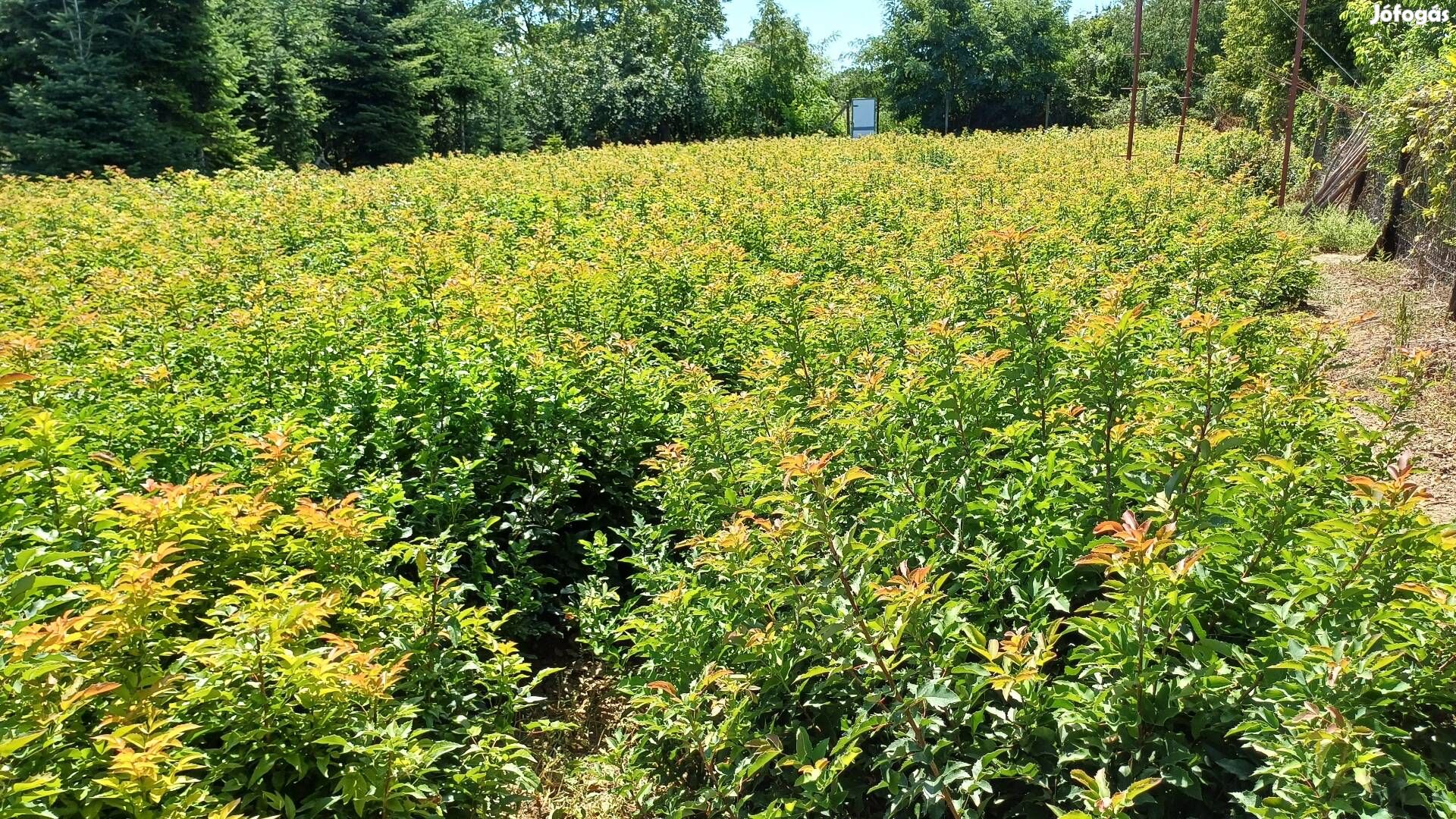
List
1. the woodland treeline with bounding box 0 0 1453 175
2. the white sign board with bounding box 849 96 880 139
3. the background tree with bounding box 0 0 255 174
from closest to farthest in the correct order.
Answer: the background tree with bounding box 0 0 255 174 < the woodland treeline with bounding box 0 0 1453 175 < the white sign board with bounding box 849 96 880 139

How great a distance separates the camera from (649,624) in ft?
9.04

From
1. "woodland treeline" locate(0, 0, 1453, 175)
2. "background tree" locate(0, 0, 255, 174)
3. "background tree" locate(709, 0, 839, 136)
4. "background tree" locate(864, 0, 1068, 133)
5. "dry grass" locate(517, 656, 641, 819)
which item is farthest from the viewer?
"background tree" locate(864, 0, 1068, 133)

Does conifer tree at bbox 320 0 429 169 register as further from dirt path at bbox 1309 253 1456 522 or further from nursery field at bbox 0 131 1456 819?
dirt path at bbox 1309 253 1456 522

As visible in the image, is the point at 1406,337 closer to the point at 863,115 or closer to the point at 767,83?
the point at 863,115

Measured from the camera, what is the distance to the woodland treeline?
56.0 feet

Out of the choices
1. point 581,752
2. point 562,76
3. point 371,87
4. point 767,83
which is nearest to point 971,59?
point 767,83

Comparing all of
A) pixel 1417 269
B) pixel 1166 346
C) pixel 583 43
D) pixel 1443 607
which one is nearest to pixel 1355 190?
pixel 1417 269

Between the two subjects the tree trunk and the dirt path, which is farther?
the tree trunk

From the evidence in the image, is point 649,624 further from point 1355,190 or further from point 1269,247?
point 1355,190

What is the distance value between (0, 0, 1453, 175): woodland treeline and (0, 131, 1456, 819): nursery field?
13.3 meters

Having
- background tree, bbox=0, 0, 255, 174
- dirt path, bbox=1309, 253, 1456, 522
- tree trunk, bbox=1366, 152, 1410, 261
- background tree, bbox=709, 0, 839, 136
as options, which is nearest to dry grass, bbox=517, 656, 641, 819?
dirt path, bbox=1309, 253, 1456, 522

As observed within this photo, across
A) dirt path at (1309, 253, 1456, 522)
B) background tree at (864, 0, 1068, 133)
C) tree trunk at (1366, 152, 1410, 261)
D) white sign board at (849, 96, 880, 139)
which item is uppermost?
background tree at (864, 0, 1068, 133)

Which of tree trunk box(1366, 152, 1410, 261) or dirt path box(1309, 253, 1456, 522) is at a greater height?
tree trunk box(1366, 152, 1410, 261)

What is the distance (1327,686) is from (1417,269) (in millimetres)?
9047
